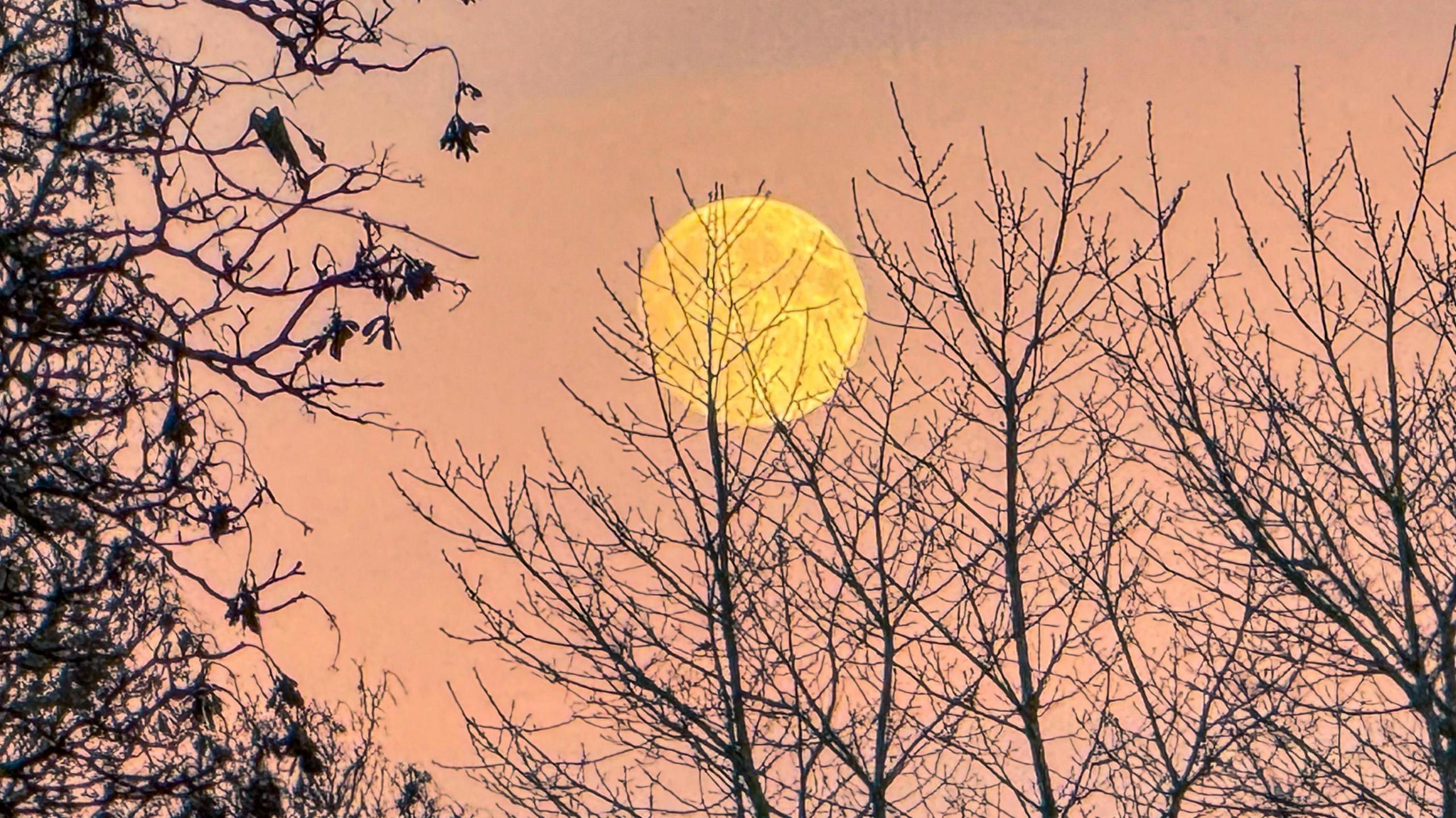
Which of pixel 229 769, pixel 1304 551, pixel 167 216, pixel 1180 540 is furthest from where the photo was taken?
pixel 1180 540

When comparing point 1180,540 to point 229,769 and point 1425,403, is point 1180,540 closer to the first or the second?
point 1425,403

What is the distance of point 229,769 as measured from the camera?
450 centimetres

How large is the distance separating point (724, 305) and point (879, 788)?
279 cm

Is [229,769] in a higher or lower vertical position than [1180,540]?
lower

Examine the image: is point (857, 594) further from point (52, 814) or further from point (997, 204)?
point (52, 814)

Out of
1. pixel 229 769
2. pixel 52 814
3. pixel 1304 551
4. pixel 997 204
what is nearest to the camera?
pixel 52 814

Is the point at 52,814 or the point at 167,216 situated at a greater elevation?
the point at 167,216

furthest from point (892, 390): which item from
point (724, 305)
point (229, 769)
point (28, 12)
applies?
point (28, 12)

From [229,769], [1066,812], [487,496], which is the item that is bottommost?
[229,769]

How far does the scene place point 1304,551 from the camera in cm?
683

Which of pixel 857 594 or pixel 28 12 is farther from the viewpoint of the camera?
pixel 857 594

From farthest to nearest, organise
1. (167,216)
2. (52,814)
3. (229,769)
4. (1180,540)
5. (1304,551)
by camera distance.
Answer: (1180,540) → (1304,551) → (229,769) → (52,814) → (167,216)

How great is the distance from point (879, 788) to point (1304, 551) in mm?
2615

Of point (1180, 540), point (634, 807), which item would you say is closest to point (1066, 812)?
point (1180, 540)
